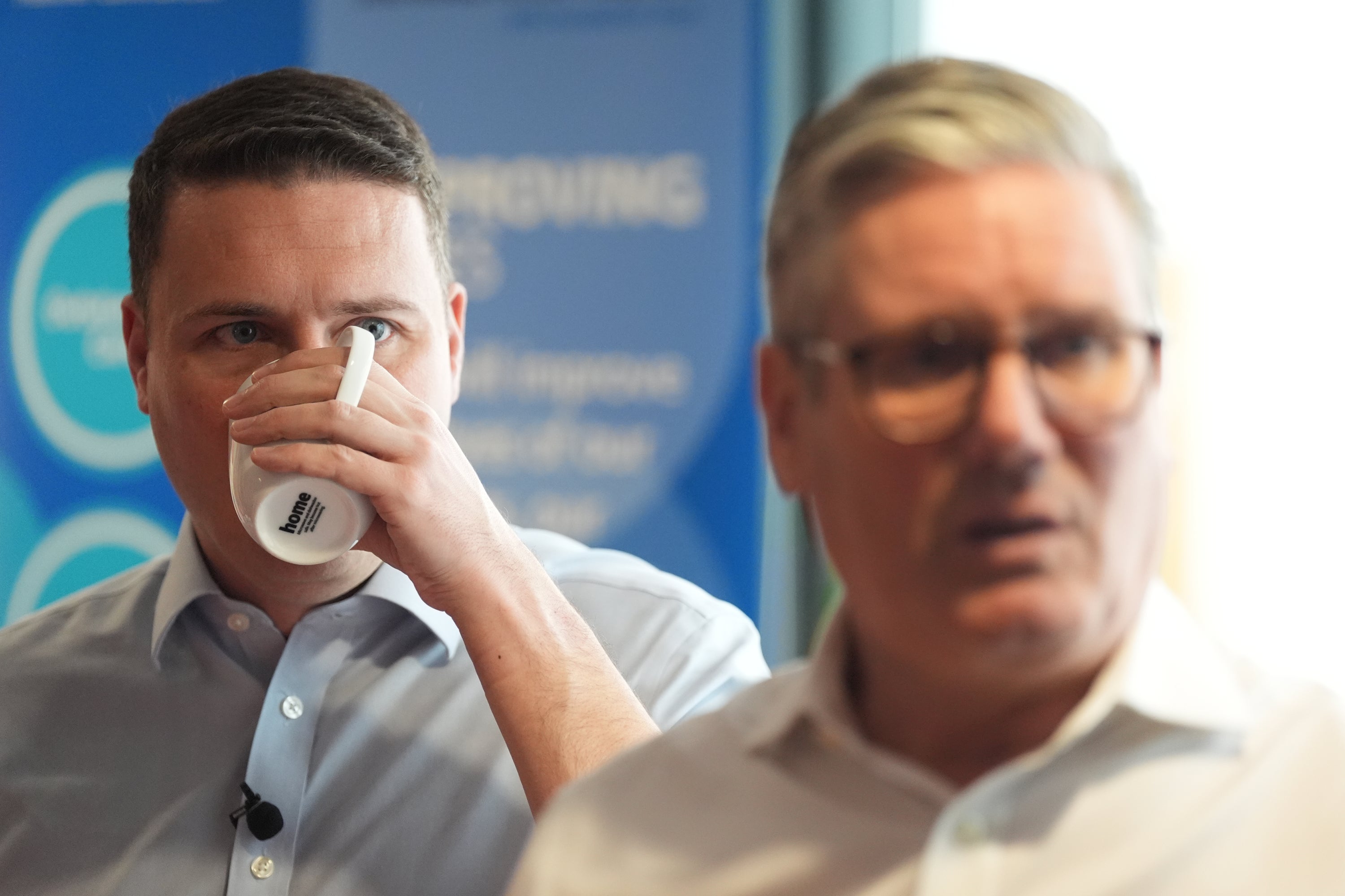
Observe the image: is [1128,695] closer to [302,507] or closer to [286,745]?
[302,507]

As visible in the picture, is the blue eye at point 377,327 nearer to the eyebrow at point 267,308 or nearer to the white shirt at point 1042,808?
the eyebrow at point 267,308

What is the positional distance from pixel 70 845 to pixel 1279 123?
8.36 feet

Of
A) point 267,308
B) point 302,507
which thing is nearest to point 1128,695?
point 302,507

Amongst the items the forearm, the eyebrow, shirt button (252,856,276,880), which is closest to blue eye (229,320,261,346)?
the eyebrow

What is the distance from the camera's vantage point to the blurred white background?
2.77 metres

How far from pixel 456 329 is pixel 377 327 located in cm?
24

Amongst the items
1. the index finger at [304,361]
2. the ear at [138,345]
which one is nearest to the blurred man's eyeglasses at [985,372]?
the index finger at [304,361]

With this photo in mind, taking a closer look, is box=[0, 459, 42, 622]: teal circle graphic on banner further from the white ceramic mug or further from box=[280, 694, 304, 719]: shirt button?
the white ceramic mug

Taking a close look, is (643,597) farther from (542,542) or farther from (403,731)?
(403,731)

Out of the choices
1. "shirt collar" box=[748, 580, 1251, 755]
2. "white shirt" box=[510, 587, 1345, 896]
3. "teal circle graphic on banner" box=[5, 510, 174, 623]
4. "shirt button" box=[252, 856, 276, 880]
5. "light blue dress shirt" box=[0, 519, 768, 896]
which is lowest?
"teal circle graphic on banner" box=[5, 510, 174, 623]

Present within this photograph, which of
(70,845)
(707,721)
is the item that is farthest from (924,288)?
(70,845)

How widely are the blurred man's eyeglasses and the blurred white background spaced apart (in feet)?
6.89

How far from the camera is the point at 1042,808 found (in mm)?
783

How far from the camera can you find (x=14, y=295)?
3.51 m
